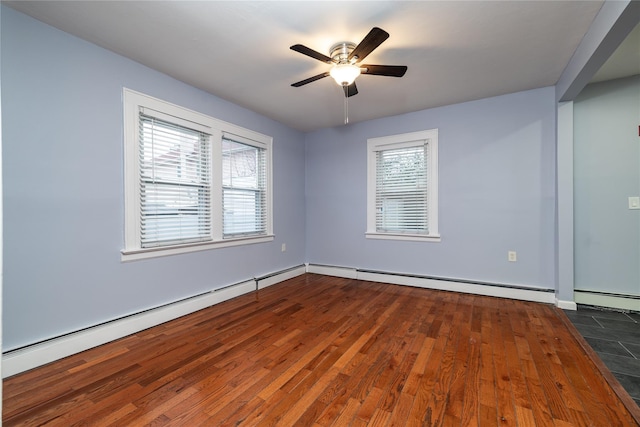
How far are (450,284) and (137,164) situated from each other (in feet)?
12.9

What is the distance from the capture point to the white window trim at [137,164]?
101 inches

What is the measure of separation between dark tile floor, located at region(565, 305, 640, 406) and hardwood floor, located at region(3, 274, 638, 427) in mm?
144

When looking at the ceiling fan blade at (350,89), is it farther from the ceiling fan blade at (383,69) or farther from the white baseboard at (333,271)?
the white baseboard at (333,271)

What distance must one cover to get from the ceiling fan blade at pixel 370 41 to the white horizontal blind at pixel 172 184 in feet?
6.54

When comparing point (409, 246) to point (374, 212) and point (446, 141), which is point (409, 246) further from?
point (446, 141)

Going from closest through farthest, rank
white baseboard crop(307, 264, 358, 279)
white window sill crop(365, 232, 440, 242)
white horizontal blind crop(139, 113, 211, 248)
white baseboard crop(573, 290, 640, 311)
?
1. white horizontal blind crop(139, 113, 211, 248)
2. white baseboard crop(573, 290, 640, 311)
3. white window sill crop(365, 232, 440, 242)
4. white baseboard crop(307, 264, 358, 279)

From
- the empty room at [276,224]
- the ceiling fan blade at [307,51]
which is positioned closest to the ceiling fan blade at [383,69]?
the empty room at [276,224]

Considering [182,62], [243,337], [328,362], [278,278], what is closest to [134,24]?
[182,62]

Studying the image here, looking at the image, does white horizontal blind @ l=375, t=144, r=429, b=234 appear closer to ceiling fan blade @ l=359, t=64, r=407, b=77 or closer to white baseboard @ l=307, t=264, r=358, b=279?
white baseboard @ l=307, t=264, r=358, b=279

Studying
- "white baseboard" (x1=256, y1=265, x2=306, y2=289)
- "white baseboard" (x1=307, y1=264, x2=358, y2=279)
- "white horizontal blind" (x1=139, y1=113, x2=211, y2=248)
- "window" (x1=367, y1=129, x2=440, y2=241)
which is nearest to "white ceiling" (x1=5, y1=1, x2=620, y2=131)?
"white horizontal blind" (x1=139, y1=113, x2=211, y2=248)

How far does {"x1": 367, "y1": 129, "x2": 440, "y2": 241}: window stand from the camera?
3.92 metres

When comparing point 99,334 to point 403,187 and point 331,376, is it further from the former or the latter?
point 403,187

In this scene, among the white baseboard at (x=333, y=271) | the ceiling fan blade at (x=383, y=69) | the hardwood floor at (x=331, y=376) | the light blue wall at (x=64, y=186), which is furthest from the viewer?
the white baseboard at (x=333, y=271)

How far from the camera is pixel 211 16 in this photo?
81.0 inches
